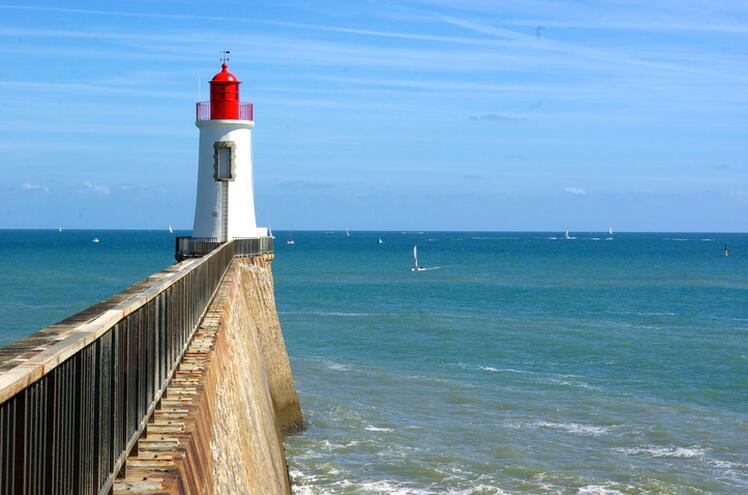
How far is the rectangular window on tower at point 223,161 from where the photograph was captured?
89.9ft

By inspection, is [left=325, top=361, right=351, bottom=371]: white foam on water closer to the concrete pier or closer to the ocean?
the ocean

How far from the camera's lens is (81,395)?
4199mm

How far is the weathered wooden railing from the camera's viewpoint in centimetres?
321

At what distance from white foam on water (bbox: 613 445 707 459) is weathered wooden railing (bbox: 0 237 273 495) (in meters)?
15.0

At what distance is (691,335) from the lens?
4119 centimetres

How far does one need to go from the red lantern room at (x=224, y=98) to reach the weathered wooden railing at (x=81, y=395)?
808 inches

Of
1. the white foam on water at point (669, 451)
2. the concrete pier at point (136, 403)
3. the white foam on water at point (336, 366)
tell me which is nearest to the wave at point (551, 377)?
the white foam on water at point (336, 366)

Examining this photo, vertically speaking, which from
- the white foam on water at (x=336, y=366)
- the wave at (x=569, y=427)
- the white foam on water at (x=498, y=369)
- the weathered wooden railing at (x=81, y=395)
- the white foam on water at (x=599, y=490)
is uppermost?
the weathered wooden railing at (x=81, y=395)

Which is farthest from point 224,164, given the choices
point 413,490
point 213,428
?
point 213,428

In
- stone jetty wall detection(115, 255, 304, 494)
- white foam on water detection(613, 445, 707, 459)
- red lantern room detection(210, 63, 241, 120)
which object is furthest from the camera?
red lantern room detection(210, 63, 241, 120)

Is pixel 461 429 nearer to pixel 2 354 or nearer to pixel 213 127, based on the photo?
pixel 213 127

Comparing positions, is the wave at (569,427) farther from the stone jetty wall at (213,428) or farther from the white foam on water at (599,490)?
the stone jetty wall at (213,428)

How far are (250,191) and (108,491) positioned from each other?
77.0ft

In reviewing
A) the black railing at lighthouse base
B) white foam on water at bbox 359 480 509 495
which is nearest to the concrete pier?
white foam on water at bbox 359 480 509 495
